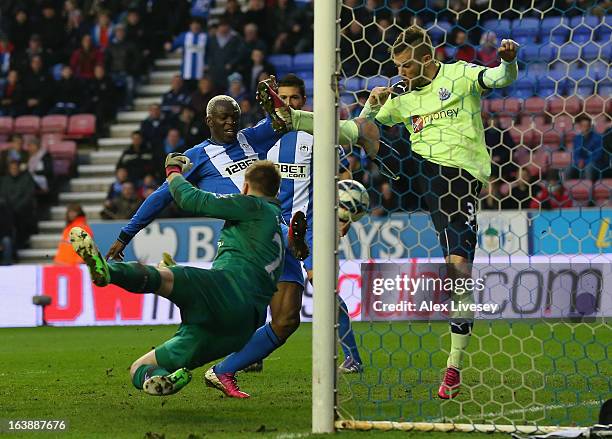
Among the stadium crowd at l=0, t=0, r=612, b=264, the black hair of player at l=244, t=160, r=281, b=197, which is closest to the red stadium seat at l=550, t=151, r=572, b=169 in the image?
the stadium crowd at l=0, t=0, r=612, b=264

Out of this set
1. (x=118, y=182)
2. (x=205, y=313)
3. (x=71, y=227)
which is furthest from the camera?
(x=118, y=182)

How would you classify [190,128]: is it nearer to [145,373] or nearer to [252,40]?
[252,40]

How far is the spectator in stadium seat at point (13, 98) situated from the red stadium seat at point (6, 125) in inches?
7.0

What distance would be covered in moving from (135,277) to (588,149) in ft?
19.2

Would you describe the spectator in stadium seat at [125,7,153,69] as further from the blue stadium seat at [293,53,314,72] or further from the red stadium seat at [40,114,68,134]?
the blue stadium seat at [293,53,314,72]

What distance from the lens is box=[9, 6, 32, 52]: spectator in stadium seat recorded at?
2092 cm

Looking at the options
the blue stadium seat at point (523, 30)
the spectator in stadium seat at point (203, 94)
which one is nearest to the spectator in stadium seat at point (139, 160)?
the spectator in stadium seat at point (203, 94)

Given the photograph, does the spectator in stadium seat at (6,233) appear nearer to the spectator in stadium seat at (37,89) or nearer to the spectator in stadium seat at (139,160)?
the spectator in stadium seat at (139,160)

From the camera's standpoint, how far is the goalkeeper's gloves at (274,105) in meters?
5.79

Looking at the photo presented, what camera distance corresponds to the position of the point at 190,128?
57.1 feet

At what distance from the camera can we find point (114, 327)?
1353 centimetres

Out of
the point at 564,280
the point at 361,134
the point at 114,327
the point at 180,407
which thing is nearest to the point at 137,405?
the point at 180,407

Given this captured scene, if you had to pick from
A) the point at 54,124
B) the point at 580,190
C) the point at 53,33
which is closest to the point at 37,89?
the point at 54,124

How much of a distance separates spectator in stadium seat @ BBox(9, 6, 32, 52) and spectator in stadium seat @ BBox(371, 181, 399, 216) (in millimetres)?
8849
